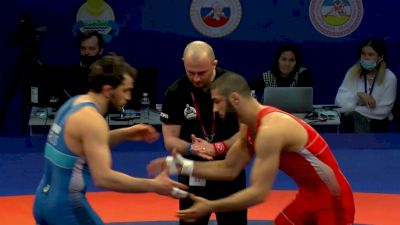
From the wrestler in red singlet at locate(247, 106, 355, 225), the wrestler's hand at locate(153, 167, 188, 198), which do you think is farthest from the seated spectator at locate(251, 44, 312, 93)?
the wrestler's hand at locate(153, 167, 188, 198)

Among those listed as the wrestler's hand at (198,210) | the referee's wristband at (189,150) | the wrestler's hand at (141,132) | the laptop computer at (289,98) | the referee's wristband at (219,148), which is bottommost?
the laptop computer at (289,98)

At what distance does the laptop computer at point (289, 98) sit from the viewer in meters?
9.22

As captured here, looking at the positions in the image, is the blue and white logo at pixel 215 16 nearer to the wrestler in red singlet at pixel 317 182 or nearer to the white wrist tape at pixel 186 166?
the white wrist tape at pixel 186 166

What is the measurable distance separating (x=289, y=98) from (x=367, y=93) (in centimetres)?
92

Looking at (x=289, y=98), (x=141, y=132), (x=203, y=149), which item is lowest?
(x=289, y=98)

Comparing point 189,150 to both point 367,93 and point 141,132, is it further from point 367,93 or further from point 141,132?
point 367,93

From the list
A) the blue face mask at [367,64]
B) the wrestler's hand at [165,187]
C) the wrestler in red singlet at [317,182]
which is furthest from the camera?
the blue face mask at [367,64]

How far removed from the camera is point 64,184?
487cm

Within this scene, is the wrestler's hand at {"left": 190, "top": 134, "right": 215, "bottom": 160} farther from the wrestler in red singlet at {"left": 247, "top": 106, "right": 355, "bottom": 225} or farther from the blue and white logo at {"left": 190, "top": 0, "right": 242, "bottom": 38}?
the blue and white logo at {"left": 190, "top": 0, "right": 242, "bottom": 38}

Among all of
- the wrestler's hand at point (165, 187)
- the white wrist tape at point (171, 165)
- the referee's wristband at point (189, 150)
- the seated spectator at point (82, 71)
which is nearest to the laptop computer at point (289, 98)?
the seated spectator at point (82, 71)

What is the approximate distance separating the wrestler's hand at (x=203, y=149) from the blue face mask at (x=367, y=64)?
4.19 meters

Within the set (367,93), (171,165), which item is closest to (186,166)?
(171,165)

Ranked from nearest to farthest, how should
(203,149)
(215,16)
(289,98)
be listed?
(203,149) < (289,98) < (215,16)

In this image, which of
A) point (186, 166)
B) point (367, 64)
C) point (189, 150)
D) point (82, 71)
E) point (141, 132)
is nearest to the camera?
point (186, 166)
